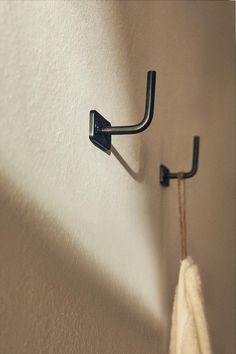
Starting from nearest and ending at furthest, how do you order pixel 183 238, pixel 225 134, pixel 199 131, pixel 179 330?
pixel 179 330 < pixel 183 238 < pixel 199 131 < pixel 225 134

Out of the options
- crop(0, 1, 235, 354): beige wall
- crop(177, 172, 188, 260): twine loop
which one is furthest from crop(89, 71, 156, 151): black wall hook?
crop(177, 172, 188, 260): twine loop

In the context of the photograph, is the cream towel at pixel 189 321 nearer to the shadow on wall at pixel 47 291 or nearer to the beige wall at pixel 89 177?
the beige wall at pixel 89 177

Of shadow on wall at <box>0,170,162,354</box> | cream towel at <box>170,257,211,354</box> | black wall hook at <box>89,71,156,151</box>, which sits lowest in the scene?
cream towel at <box>170,257,211,354</box>

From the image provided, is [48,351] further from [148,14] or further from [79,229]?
[148,14]

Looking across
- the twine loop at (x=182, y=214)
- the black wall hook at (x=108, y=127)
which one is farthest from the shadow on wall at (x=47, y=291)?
the twine loop at (x=182, y=214)

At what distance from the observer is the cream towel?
2.24ft

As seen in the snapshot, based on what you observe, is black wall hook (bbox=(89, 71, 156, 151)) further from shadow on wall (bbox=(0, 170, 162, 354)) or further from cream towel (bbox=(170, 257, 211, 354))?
cream towel (bbox=(170, 257, 211, 354))

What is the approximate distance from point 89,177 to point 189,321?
0.32 metres

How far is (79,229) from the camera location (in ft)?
1.49

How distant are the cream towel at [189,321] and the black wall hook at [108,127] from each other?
295mm

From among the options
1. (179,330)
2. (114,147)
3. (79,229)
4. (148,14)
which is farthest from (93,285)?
(148,14)

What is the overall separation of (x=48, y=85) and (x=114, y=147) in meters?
0.18

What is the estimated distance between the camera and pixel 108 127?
0.51 meters

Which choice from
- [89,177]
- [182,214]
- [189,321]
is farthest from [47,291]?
[182,214]
